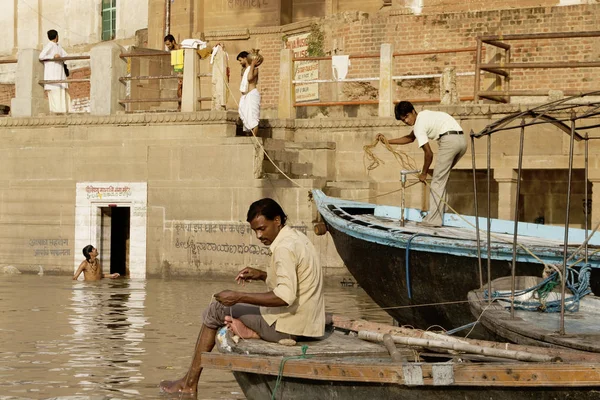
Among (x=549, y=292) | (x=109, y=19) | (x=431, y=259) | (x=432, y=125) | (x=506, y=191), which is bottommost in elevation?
(x=549, y=292)

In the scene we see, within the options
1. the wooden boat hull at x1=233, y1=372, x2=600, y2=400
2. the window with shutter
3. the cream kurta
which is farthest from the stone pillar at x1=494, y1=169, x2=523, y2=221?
the window with shutter

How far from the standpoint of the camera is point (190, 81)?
18719 mm

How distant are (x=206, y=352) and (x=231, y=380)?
1.60 m

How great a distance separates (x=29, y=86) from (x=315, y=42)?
6.48m

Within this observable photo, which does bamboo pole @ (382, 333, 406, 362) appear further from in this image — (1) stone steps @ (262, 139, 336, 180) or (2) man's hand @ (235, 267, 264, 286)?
(1) stone steps @ (262, 139, 336, 180)

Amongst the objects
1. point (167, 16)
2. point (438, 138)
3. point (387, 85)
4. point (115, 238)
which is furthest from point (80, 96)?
point (438, 138)

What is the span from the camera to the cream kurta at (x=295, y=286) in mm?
7586

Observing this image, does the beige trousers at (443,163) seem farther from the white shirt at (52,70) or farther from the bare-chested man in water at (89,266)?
the white shirt at (52,70)

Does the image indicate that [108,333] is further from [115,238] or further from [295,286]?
[115,238]

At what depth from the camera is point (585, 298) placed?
9.88 metres

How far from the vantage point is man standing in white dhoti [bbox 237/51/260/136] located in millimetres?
18094

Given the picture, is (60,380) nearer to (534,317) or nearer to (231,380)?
(231,380)

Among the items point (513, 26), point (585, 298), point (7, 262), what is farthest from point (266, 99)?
point (585, 298)

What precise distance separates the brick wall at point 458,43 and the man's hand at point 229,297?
13885mm
